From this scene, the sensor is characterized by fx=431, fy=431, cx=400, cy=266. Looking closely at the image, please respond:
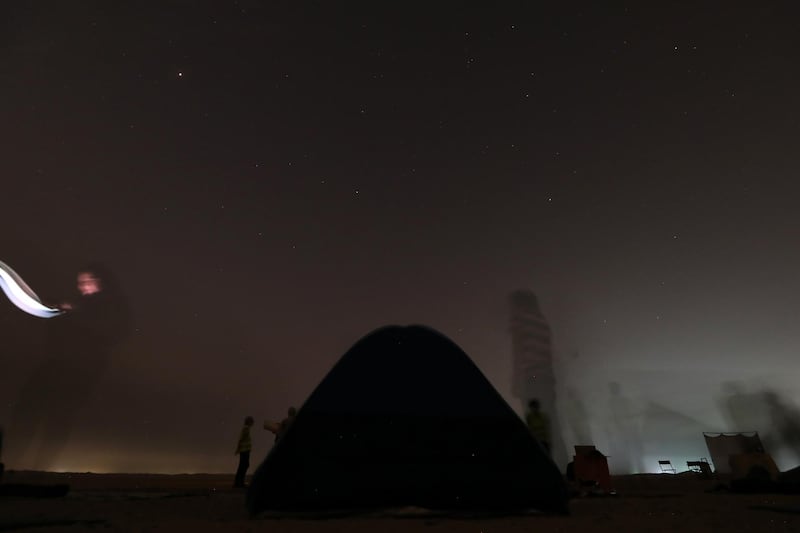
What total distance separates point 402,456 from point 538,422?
472 cm

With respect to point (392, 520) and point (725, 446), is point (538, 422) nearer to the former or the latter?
point (392, 520)

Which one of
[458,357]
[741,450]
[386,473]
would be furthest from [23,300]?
[741,450]

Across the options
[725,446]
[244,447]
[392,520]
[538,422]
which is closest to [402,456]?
[392,520]

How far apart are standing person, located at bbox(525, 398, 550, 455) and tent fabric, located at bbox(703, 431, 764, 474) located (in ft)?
38.5

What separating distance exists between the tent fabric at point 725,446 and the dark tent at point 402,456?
15.5 m

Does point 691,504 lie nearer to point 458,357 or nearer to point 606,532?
point 606,532

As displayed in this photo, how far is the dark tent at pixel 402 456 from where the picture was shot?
491cm

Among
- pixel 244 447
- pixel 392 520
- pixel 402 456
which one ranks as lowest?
pixel 392 520

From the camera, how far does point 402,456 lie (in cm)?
507

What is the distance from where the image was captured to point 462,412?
5262mm

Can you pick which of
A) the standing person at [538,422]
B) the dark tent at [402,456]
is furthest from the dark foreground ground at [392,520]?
the standing person at [538,422]

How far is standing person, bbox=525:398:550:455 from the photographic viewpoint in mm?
8680

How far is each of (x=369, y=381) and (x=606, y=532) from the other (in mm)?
2873

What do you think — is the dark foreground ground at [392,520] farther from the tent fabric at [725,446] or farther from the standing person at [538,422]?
the tent fabric at [725,446]
